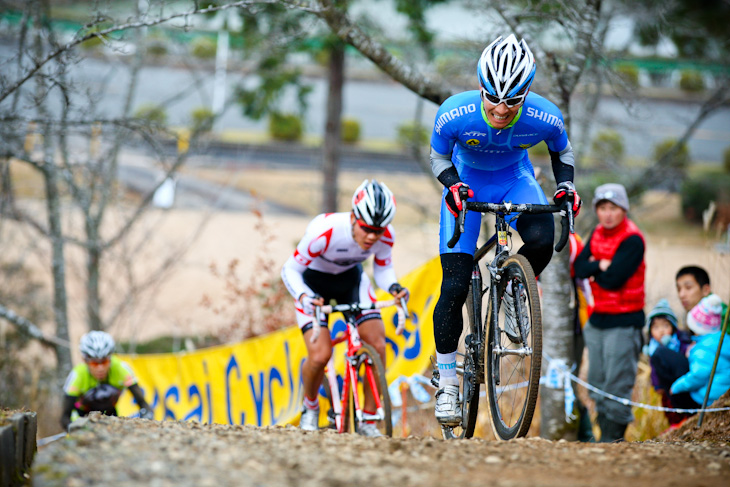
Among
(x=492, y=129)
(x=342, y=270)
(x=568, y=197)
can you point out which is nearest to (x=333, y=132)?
(x=342, y=270)

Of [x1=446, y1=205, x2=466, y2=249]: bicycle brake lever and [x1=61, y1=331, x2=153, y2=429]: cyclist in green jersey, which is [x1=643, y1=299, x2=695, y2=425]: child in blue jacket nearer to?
[x1=446, y1=205, x2=466, y2=249]: bicycle brake lever

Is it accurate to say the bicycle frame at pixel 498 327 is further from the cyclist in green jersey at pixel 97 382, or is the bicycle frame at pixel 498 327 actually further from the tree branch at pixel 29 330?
the tree branch at pixel 29 330

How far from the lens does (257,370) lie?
30.2 ft

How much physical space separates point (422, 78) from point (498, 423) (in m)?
3.73

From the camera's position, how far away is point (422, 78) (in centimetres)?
738

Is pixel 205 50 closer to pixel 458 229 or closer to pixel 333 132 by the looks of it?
pixel 333 132

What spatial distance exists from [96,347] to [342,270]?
2917 mm

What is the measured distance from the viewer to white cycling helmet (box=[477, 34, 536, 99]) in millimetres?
4504

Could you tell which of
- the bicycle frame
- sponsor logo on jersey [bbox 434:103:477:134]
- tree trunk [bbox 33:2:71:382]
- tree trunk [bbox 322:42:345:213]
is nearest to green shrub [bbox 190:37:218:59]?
tree trunk [bbox 322:42:345:213]

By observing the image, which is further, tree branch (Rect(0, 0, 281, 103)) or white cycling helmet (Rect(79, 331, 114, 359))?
white cycling helmet (Rect(79, 331, 114, 359))

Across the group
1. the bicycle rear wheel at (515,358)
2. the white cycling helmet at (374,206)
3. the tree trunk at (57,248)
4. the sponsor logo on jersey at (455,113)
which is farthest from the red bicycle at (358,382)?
the tree trunk at (57,248)

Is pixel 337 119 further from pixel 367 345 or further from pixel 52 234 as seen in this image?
pixel 367 345

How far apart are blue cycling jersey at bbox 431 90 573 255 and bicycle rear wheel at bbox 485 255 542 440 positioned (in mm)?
485

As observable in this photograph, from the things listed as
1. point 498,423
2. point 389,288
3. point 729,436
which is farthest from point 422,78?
point 729,436
